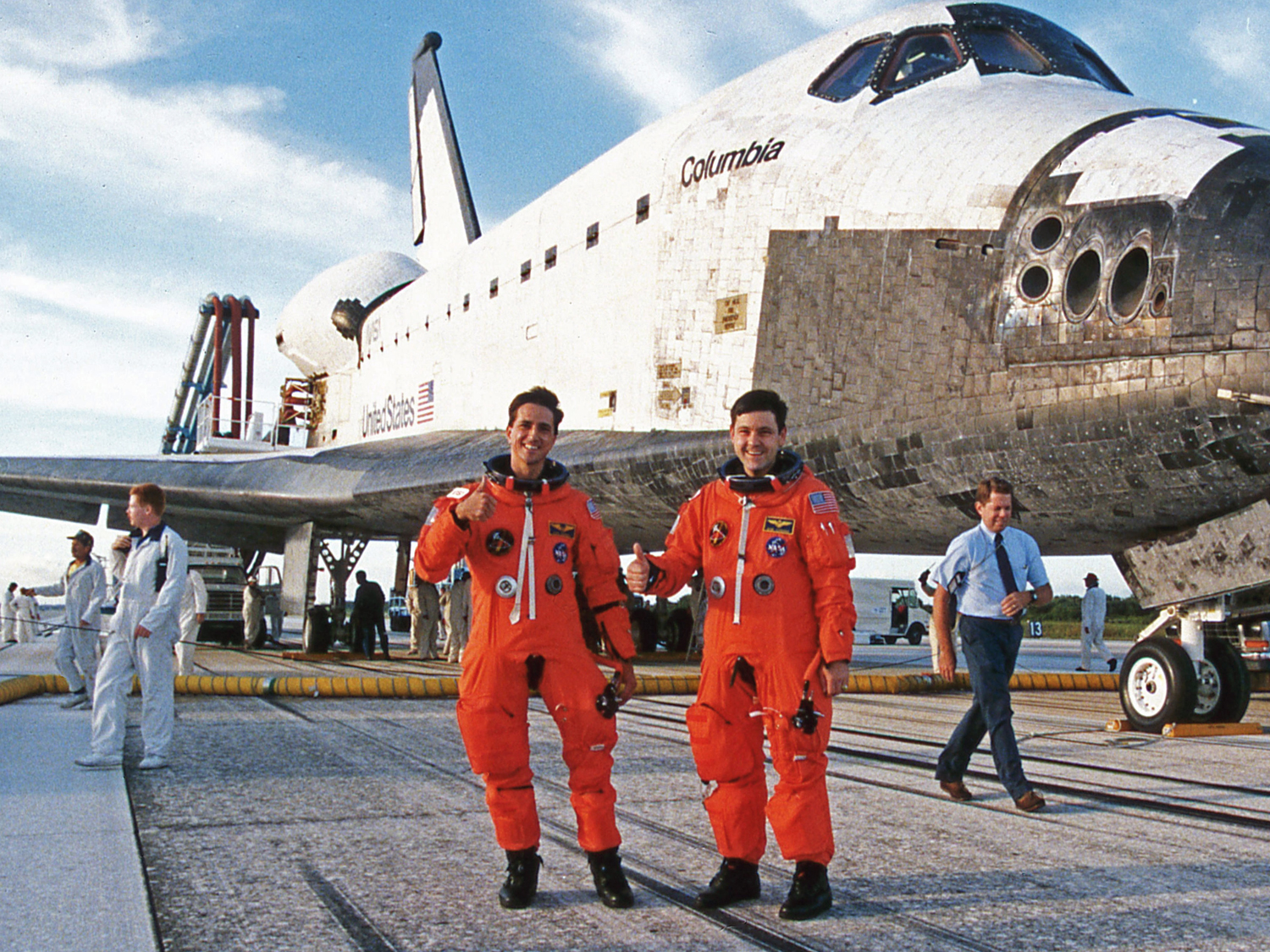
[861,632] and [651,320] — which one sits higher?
[651,320]

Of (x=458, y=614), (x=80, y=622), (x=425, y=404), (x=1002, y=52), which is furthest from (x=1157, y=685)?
(x=425, y=404)

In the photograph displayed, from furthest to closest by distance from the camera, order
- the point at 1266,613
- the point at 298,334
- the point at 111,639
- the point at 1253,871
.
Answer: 1. the point at 298,334
2. the point at 1266,613
3. the point at 111,639
4. the point at 1253,871

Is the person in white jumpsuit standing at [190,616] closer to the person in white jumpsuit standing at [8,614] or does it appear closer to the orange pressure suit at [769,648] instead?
the orange pressure suit at [769,648]

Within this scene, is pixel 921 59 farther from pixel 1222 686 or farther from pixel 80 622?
pixel 80 622

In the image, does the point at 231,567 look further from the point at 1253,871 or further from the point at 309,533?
the point at 1253,871

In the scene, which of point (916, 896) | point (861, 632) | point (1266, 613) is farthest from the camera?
point (861, 632)

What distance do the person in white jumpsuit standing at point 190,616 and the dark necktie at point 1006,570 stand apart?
16.1 feet

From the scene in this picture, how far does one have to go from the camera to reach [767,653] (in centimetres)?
260

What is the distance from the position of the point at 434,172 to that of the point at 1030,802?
17.8 m

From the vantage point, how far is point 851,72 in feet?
23.0

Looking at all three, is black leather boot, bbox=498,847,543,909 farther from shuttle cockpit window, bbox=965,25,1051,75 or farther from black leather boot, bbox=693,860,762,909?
shuttle cockpit window, bbox=965,25,1051,75

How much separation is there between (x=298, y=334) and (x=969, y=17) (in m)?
14.0

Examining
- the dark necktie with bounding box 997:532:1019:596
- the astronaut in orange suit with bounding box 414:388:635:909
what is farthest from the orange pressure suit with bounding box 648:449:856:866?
the dark necktie with bounding box 997:532:1019:596

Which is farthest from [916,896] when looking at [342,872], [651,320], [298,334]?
[298,334]
